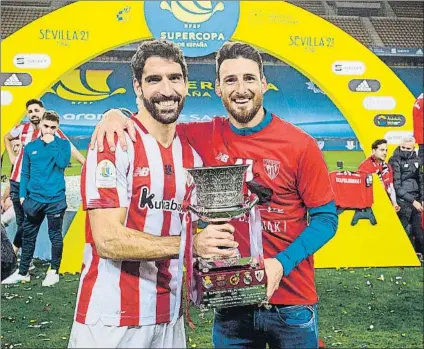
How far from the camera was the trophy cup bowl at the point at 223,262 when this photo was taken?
6.71 ft

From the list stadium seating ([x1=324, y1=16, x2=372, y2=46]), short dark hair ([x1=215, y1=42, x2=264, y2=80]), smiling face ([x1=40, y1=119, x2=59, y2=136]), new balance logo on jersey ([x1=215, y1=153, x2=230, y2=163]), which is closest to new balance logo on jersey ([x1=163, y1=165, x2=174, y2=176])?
new balance logo on jersey ([x1=215, y1=153, x2=230, y2=163])

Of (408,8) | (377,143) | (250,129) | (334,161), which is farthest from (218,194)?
(408,8)

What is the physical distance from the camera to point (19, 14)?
2.43m

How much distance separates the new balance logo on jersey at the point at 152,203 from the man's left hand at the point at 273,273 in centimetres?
46

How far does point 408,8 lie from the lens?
102 inches

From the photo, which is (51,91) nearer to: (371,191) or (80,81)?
(80,81)

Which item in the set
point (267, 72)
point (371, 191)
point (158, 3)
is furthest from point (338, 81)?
point (158, 3)

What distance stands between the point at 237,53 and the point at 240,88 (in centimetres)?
17

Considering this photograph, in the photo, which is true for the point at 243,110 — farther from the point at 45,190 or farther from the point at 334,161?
the point at 45,190

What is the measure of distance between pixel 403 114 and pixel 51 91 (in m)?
1.65

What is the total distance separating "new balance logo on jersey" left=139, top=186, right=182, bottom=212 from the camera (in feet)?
7.20

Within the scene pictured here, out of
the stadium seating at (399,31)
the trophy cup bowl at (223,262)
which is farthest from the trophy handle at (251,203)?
the stadium seating at (399,31)

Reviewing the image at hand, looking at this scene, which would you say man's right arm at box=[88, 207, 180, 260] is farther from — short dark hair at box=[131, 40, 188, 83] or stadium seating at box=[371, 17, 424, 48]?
stadium seating at box=[371, 17, 424, 48]

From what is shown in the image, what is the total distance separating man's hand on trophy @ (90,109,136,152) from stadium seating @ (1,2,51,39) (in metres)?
0.60
